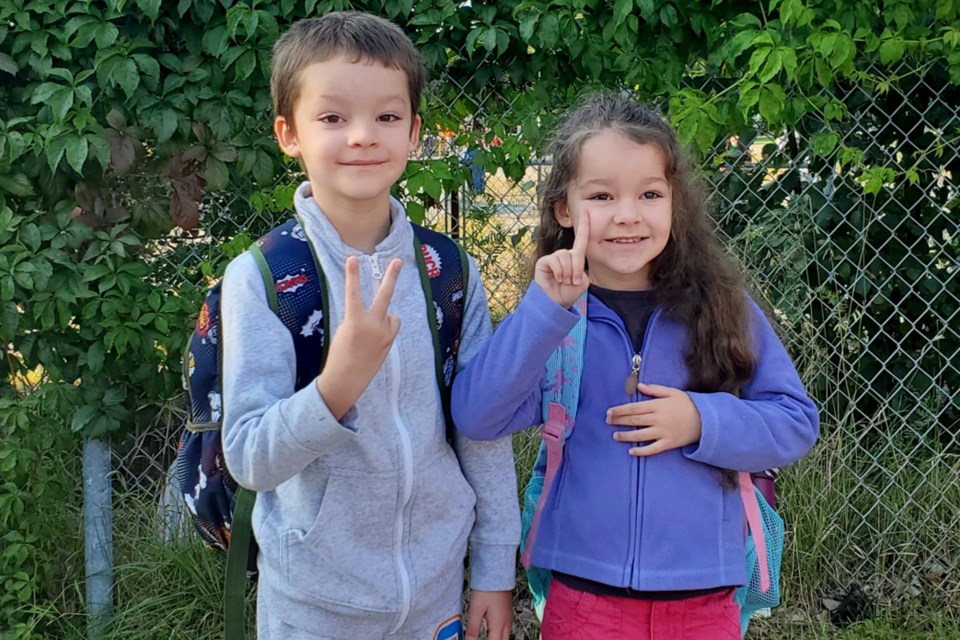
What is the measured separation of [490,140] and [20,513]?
5.75ft

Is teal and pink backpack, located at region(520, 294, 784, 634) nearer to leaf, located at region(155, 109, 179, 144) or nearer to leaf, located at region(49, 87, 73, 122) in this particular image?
leaf, located at region(155, 109, 179, 144)

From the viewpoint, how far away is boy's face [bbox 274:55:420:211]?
1.60 m

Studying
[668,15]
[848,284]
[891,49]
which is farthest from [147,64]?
Result: [848,284]

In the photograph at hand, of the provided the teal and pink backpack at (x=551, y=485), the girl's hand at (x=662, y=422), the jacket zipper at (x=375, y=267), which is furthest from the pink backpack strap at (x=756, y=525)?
the jacket zipper at (x=375, y=267)

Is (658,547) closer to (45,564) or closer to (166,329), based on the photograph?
(166,329)

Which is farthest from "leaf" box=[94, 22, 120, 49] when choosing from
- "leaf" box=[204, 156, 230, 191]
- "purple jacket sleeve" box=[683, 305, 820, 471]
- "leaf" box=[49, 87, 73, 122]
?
"purple jacket sleeve" box=[683, 305, 820, 471]

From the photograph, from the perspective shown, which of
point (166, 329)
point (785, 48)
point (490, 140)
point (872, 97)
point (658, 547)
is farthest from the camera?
point (872, 97)

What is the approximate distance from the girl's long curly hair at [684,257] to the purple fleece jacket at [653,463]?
4cm

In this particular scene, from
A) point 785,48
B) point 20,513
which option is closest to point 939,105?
point 785,48

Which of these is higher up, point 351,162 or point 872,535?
point 351,162

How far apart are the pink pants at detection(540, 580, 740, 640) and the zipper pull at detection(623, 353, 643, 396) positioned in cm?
40

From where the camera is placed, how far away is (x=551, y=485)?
6.23 feet

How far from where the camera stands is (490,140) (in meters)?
2.89

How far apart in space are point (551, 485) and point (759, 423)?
42 cm
